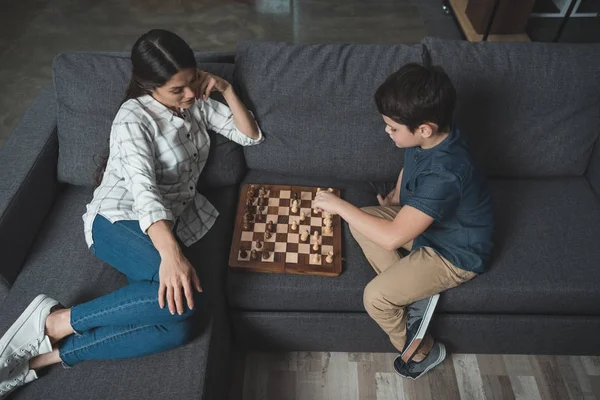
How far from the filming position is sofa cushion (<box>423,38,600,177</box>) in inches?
63.8

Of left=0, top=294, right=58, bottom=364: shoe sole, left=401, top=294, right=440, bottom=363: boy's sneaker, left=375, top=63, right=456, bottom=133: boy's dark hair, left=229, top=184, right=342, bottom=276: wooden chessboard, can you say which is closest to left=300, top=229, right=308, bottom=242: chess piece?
left=229, top=184, right=342, bottom=276: wooden chessboard

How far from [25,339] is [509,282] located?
1.45 m

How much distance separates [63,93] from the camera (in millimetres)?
1592

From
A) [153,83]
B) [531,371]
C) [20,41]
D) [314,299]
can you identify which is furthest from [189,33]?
[531,371]

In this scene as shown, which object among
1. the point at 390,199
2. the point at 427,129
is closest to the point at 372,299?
the point at 390,199

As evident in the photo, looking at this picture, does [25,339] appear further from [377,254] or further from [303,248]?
[377,254]

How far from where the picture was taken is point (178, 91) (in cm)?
134

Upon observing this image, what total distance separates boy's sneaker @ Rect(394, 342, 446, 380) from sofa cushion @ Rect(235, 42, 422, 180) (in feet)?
2.22

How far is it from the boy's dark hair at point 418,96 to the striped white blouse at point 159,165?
614 millimetres

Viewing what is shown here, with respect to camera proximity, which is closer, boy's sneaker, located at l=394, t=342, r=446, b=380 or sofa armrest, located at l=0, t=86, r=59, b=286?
sofa armrest, located at l=0, t=86, r=59, b=286

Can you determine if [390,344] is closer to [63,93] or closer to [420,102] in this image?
[420,102]

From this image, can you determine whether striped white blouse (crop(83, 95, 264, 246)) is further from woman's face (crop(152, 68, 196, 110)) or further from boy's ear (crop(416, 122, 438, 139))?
boy's ear (crop(416, 122, 438, 139))

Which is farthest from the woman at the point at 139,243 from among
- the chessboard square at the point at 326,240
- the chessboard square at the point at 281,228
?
the chessboard square at the point at 326,240

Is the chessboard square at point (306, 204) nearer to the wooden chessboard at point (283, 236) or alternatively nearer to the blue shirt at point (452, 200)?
the wooden chessboard at point (283, 236)
